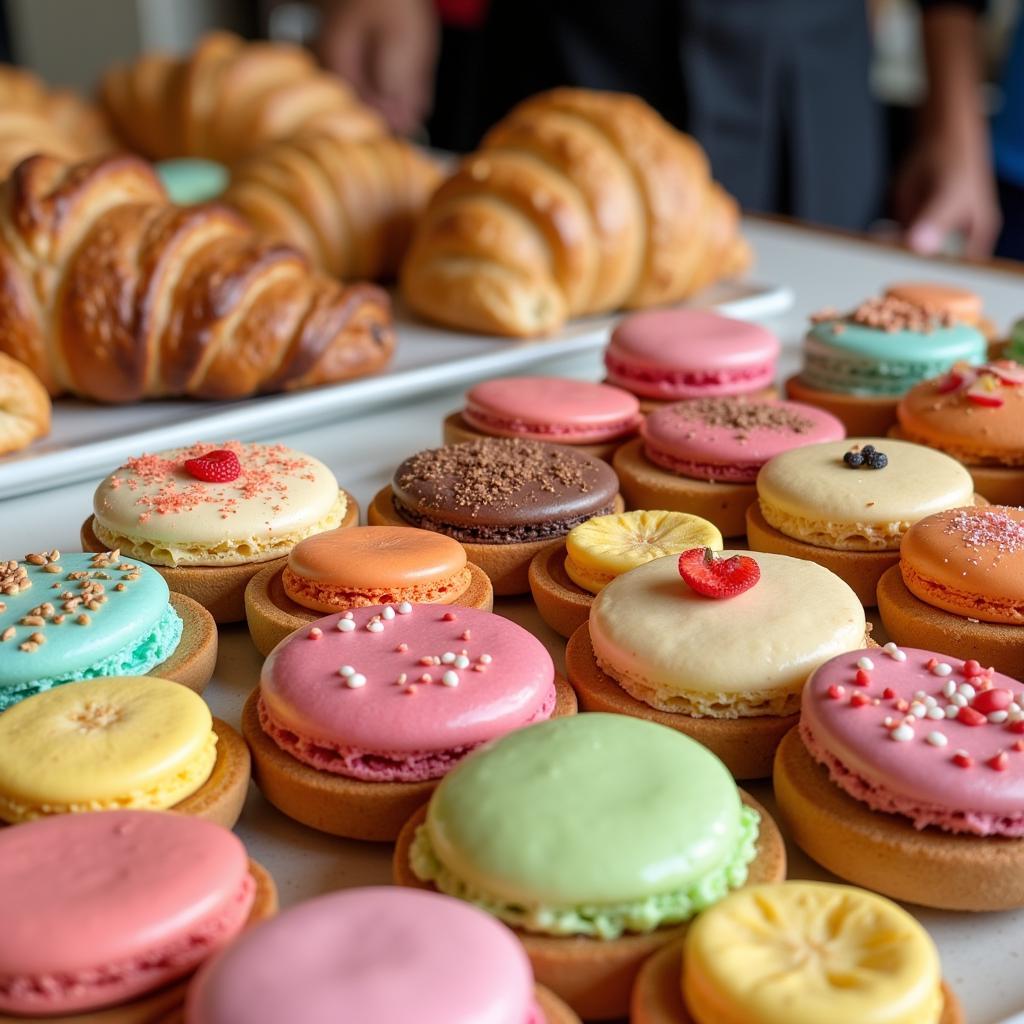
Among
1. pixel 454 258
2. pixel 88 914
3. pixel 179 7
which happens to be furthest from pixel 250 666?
pixel 179 7

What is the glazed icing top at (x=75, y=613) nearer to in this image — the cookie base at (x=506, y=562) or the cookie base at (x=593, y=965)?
the cookie base at (x=506, y=562)

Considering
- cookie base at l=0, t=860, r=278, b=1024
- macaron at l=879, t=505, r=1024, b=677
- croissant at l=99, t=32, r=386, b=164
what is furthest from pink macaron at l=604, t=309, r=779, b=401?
croissant at l=99, t=32, r=386, b=164

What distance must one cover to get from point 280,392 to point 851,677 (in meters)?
1.41

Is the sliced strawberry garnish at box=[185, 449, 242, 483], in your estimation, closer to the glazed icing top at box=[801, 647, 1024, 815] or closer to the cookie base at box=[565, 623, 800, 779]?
the cookie base at box=[565, 623, 800, 779]

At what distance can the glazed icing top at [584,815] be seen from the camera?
1029 millimetres

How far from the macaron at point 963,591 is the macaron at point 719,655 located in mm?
138

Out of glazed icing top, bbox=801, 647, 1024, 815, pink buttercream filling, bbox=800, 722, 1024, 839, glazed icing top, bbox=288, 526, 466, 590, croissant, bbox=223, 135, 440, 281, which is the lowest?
pink buttercream filling, bbox=800, 722, 1024, 839

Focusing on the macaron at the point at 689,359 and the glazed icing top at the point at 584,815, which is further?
the macaron at the point at 689,359

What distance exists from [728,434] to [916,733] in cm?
78

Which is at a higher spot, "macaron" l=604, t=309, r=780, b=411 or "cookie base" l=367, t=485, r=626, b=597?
"macaron" l=604, t=309, r=780, b=411

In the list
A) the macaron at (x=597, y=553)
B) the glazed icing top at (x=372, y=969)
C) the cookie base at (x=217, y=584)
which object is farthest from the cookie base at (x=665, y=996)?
the cookie base at (x=217, y=584)

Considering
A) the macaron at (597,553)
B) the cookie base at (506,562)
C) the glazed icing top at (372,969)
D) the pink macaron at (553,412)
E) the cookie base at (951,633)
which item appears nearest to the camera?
the glazed icing top at (372,969)

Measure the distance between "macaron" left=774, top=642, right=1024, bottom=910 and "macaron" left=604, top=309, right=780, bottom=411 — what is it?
951 millimetres

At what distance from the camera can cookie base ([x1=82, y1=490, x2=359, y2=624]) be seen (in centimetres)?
162
